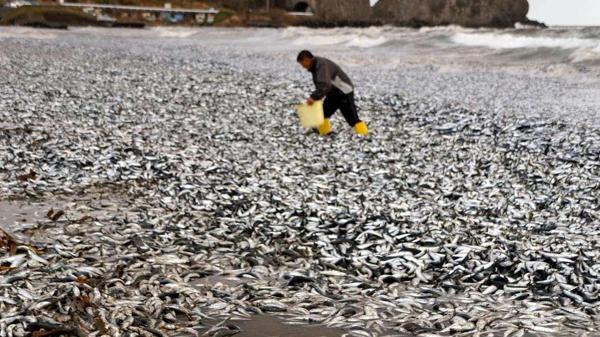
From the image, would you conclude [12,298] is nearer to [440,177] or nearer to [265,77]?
[440,177]

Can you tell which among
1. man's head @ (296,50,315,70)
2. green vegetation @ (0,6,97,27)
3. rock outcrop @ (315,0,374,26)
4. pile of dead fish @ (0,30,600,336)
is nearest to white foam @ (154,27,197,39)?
green vegetation @ (0,6,97,27)

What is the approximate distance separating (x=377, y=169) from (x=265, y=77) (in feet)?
55.5

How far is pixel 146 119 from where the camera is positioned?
55.1 feet

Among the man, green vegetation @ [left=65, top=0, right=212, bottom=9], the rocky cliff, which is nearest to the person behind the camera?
the man

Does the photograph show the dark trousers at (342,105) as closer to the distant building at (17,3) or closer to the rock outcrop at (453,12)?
the distant building at (17,3)

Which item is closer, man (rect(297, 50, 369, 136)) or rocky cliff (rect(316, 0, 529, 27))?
man (rect(297, 50, 369, 136))

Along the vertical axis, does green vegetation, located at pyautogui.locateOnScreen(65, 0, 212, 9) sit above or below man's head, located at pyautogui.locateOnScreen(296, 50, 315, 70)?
above

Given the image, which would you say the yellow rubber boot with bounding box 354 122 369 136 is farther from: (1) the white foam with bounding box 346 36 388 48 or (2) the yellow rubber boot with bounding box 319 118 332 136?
(1) the white foam with bounding box 346 36 388 48

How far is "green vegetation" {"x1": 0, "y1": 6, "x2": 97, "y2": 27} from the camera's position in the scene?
78.8m

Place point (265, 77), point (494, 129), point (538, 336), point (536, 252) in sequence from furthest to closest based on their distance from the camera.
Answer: point (265, 77)
point (494, 129)
point (536, 252)
point (538, 336)

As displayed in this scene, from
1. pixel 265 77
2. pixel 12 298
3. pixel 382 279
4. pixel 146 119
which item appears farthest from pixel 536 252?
pixel 265 77

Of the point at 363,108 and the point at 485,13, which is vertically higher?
the point at 485,13

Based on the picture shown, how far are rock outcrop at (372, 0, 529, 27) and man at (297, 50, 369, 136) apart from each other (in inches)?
4580

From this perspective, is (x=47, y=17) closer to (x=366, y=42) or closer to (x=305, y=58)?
(x=366, y=42)
